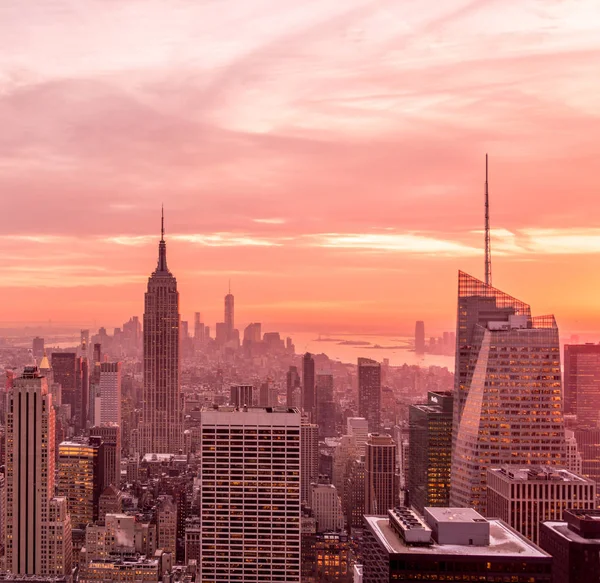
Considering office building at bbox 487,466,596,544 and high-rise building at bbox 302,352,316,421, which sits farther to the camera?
high-rise building at bbox 302,352,316,421

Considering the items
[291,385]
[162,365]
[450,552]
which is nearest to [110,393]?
[162,365]

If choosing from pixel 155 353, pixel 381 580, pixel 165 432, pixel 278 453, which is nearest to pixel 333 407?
pixel 165 432

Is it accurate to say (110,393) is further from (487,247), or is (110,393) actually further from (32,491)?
(487,247)

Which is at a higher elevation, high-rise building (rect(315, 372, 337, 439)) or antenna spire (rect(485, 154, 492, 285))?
antenna spire (rect(485, 154, 492, 285))

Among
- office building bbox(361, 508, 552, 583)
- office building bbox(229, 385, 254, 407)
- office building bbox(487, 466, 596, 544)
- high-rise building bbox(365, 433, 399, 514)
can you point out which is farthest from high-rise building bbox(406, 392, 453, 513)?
office building bbox(361, 508, 552, 583)

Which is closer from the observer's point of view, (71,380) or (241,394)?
(241,394)

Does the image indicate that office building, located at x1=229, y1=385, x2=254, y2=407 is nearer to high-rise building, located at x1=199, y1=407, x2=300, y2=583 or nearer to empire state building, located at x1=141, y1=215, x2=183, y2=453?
empire state building, located at x1=141, y1=215, x2=183, y2=453

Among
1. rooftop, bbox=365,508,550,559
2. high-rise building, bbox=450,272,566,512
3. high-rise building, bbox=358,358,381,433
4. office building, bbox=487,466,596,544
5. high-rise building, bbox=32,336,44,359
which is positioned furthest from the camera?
high-rise building, bbox=358,358,381,433

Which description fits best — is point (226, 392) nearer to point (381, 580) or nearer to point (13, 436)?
point (13, 436)
